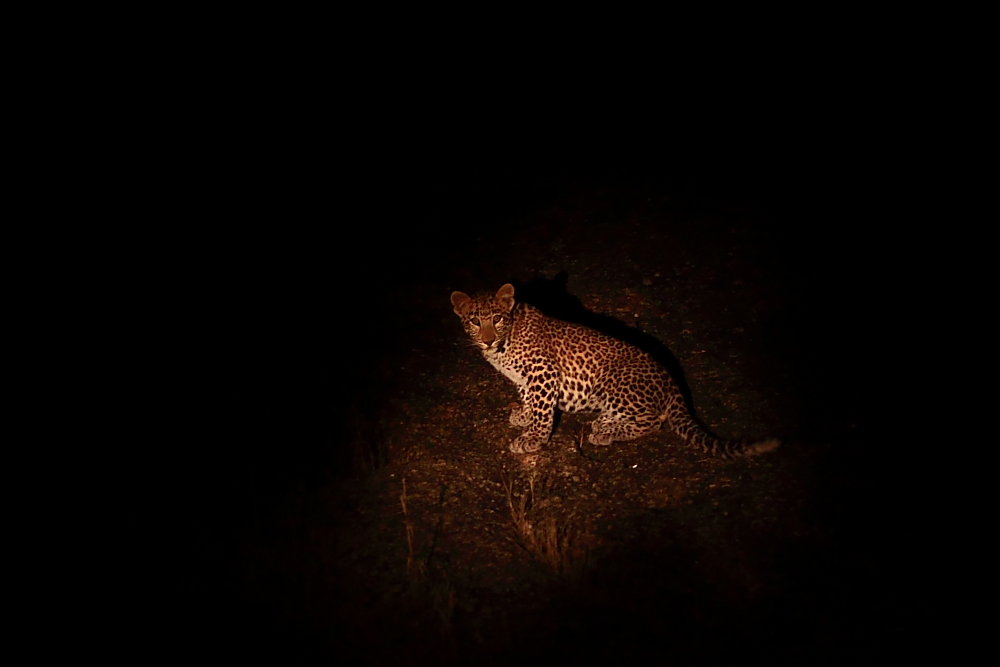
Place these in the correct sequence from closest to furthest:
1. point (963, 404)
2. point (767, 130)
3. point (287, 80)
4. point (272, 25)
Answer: point (963, 404) → point (767, 130) → point (287, 80) → point (272, 25)

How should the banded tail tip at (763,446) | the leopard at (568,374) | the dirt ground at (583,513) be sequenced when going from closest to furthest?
the dirt ground at (583,513)
the banded tail tip at (763,446)
the leopard at (568,374)

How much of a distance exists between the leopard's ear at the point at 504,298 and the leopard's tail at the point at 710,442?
64.5 inches

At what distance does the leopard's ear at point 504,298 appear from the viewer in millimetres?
6793

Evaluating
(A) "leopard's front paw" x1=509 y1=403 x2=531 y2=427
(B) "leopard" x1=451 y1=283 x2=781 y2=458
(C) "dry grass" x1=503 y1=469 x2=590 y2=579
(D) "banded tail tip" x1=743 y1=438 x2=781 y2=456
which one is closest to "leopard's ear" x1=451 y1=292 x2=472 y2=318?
(B) "leopard" x1=451 y1=283 x2=781 y2=458

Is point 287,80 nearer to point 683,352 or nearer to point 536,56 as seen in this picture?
point 536,56

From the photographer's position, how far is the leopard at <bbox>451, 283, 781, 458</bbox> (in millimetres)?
6539

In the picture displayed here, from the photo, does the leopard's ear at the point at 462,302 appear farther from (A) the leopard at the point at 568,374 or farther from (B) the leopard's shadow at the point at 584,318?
(B) the leopard's shadow at the point at 584,318

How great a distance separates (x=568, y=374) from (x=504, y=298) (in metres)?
0.86

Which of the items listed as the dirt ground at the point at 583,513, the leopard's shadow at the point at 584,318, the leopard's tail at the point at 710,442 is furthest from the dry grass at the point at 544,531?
the leopard's tail at the point at 710,442

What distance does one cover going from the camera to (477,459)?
22.3ft

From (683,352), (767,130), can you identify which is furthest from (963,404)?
(767,130)

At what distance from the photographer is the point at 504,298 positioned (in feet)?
22.4

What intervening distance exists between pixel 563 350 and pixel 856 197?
5401mm

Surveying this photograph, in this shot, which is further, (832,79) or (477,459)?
(832,79)
